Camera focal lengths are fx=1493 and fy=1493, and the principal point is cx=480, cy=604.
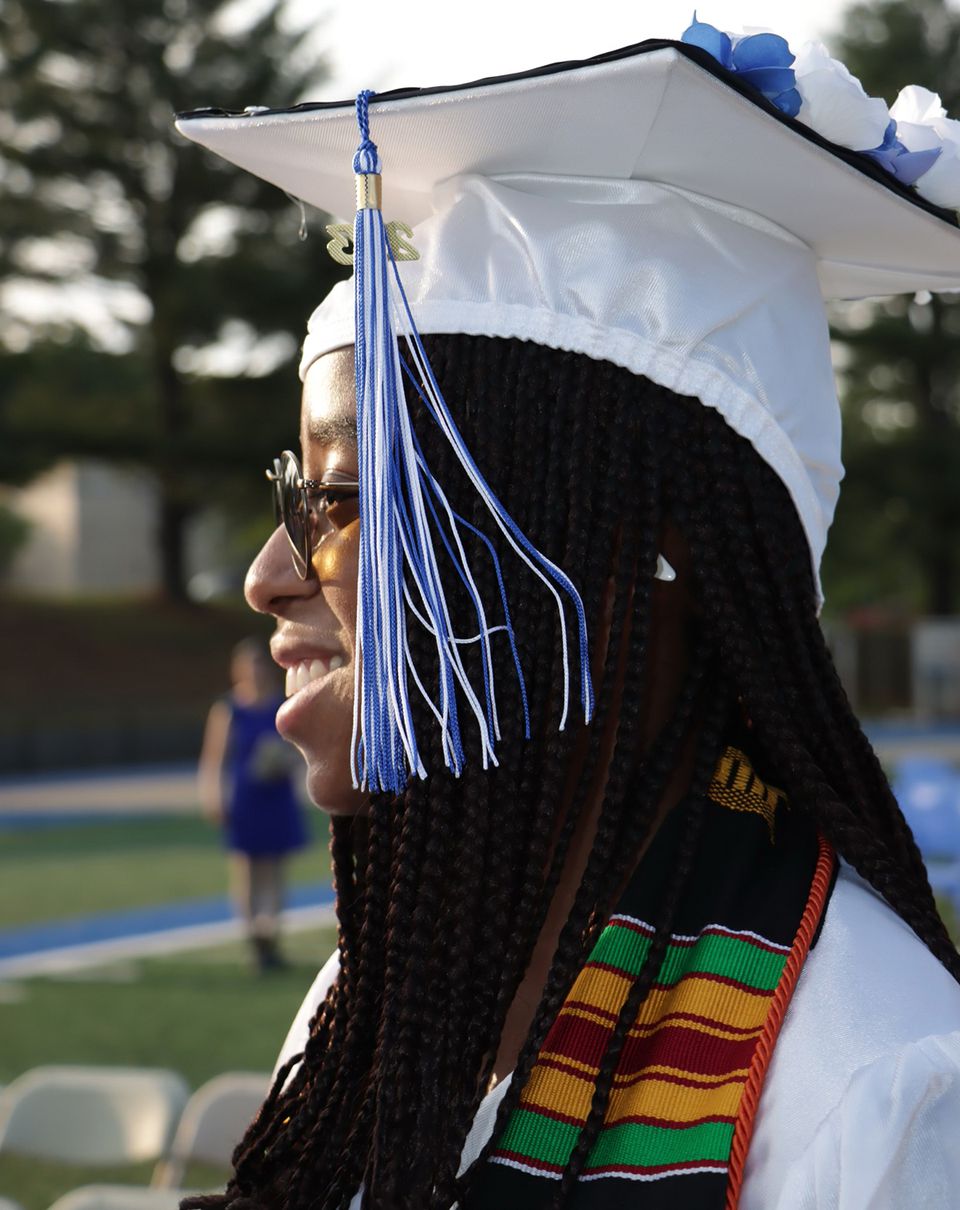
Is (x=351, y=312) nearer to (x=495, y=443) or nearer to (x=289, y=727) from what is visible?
(x=495, y=443)

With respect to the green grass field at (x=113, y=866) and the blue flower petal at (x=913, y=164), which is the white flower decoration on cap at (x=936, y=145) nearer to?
the blue flower petal at (x=913, y=164)

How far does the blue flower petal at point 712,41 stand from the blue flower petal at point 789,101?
0.06 m

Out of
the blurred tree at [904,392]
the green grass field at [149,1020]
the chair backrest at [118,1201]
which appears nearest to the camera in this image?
the chair backrest at [118,1201]

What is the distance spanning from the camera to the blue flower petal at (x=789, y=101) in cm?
153

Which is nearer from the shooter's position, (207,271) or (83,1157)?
(83,1157)

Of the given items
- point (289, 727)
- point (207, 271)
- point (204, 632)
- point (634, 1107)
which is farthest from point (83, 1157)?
point (204, 632)

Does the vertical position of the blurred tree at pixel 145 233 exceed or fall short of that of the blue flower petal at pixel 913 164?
it exceeds it

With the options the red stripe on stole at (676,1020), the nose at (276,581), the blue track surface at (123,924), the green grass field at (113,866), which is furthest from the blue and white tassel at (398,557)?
the green grass field at (113,866)

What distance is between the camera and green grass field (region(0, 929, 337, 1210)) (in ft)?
16.8

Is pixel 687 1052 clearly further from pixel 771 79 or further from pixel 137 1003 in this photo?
pixel 137 1003

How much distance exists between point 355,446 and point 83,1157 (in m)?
2.85

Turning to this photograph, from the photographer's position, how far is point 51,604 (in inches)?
1131

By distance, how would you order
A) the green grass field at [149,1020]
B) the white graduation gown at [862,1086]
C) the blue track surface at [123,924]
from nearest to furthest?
1. the white graduation gown at [862,1086]
2. the green grass field at [149,1020]
3. the blue track surface at [123,924]

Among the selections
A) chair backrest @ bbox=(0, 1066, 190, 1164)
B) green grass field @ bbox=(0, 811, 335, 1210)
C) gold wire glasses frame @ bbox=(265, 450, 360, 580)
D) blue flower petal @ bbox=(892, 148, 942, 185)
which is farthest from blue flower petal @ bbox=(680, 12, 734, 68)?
green grass field @ bbox=(0, 811, 335, 1210)
